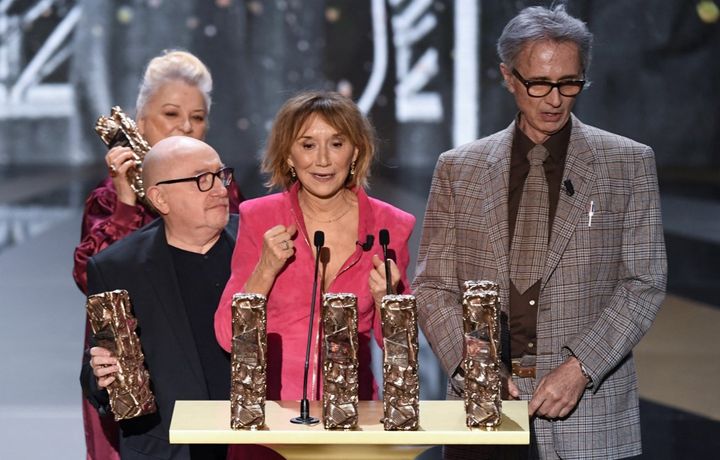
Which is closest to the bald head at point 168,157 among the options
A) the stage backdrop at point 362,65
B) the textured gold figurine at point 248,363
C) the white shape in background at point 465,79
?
the textured gold figurine at point 248,363

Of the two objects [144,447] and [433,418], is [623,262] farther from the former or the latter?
[144,447]

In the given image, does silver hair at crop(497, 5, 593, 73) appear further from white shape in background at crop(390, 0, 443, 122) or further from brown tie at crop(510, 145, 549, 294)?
white shape in background at crop(390, 0, 443, 122)

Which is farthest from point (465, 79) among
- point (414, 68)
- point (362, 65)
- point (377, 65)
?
point (362, 65)

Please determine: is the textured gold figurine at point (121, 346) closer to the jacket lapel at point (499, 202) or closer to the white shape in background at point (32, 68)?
the jacket lapel at point (499, 202)

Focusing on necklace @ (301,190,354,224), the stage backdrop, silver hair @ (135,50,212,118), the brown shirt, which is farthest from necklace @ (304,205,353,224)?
the stage backdrop

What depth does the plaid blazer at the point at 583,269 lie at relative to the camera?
2904mm

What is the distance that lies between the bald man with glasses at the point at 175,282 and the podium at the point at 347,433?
0.43 m

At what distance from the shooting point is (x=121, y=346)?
8.67 ft

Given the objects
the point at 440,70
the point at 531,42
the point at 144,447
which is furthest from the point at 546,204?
the point at 440,70

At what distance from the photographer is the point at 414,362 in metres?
2.39

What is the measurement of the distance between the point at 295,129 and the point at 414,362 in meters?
0.71

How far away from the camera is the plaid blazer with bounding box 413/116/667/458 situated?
2904 millimetres

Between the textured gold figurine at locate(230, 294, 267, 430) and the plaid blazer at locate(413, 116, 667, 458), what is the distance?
67 cm

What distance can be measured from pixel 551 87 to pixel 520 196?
0.28 meters
